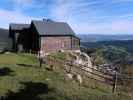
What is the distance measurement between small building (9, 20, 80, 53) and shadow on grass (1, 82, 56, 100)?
34396 mm

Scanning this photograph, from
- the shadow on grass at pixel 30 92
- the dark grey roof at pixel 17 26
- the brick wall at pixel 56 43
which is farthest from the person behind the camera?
the dark grey roof at pixel 17 26

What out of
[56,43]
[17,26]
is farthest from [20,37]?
[56,43]

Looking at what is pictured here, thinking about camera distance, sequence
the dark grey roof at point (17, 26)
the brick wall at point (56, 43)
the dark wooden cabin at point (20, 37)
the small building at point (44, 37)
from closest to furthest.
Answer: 1. the brick wall at point (56, 43)
2. the small building at point (44, 37)
3. the dark wooden cabin at point (20, 37)
4. the dark grey roof at point (17, 26)

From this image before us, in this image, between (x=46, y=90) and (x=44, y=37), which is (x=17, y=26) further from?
(x=46, y=90)

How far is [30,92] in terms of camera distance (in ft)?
57.0

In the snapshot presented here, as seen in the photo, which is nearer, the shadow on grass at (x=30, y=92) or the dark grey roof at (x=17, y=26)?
the shadow on grass at (x=30, y=92)

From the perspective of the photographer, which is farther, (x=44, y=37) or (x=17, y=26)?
(x=17, y=26)

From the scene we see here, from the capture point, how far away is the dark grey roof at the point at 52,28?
54250 mm

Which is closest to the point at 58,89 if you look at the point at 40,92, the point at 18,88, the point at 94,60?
the point at 40,92

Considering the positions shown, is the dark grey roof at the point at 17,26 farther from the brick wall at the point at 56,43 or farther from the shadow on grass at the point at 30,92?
the shadow on grass at the point at 30,92

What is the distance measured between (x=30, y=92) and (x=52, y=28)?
39.3m

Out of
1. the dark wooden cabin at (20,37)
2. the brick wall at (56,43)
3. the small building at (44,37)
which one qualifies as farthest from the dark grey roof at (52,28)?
the dark wooden cabin at (20,37)

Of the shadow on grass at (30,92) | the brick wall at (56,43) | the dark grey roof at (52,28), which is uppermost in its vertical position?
the dark grey roof at (52,28)

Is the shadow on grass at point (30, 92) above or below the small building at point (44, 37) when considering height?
below
